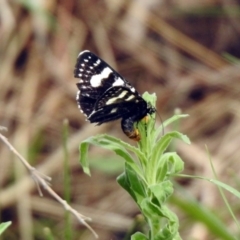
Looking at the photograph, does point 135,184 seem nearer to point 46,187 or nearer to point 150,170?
point 150,170

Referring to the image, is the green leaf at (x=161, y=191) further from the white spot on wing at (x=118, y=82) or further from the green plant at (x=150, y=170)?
the white spot on wing at (x=118, y=82)

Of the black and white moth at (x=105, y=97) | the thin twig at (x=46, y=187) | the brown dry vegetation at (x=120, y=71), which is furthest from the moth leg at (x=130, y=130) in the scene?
the brown dry vegetation at (x=120, y=71)

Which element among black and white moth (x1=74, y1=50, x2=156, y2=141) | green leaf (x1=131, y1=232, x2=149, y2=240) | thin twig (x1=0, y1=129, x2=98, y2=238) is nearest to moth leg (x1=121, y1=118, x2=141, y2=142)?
black and white moth (x1=74, y1=50, x2=156, y2=141)

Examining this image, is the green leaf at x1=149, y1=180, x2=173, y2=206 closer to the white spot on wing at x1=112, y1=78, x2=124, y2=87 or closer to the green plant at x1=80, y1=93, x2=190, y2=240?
the green plant at x1=80, y1=93, x2=190, y2=240

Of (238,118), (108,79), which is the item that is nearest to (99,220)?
(238,118)

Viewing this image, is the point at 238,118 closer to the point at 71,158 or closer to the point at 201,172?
the point at 201,172

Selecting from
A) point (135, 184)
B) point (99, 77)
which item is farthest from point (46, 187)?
point (135, 184)
